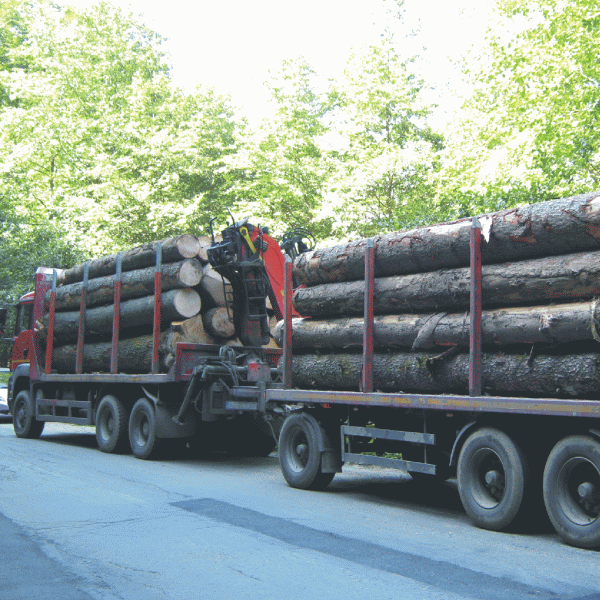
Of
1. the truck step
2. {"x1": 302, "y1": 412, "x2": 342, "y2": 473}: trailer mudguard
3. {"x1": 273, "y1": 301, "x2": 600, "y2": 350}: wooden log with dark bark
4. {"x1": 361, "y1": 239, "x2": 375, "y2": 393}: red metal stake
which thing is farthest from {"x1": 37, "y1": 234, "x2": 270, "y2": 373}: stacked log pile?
{"x1": 361, "y1": 239, "x2": 375, "y2": 393}: red metal stake

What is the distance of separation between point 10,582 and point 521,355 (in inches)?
177

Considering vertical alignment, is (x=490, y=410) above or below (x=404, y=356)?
below

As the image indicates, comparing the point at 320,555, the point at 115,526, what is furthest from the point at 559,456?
the point at 115,526

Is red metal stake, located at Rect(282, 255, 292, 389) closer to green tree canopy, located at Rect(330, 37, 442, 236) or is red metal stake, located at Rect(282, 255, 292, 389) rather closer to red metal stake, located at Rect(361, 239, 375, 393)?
red metal stake, located at Rect(361, 239, 375, 393)

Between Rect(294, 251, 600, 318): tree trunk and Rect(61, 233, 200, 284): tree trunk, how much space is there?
3.51 metres

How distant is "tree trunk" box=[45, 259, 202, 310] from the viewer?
12180mm

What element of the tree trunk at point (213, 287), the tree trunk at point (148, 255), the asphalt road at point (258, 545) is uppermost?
the tree trunk at point (148, 255)

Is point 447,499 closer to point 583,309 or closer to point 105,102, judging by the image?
point 583,309

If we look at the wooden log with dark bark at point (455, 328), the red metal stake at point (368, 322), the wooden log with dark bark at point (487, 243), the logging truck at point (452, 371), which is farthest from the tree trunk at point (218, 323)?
the red metal stake at point (368, 322)

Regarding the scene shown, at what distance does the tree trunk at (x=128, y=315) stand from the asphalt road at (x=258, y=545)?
311cm

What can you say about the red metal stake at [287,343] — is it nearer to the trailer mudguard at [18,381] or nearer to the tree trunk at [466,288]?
the tree trunk at [466,288]

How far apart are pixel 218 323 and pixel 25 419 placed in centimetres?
633

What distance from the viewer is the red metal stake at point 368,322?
8.31m

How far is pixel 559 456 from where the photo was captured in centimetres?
618
